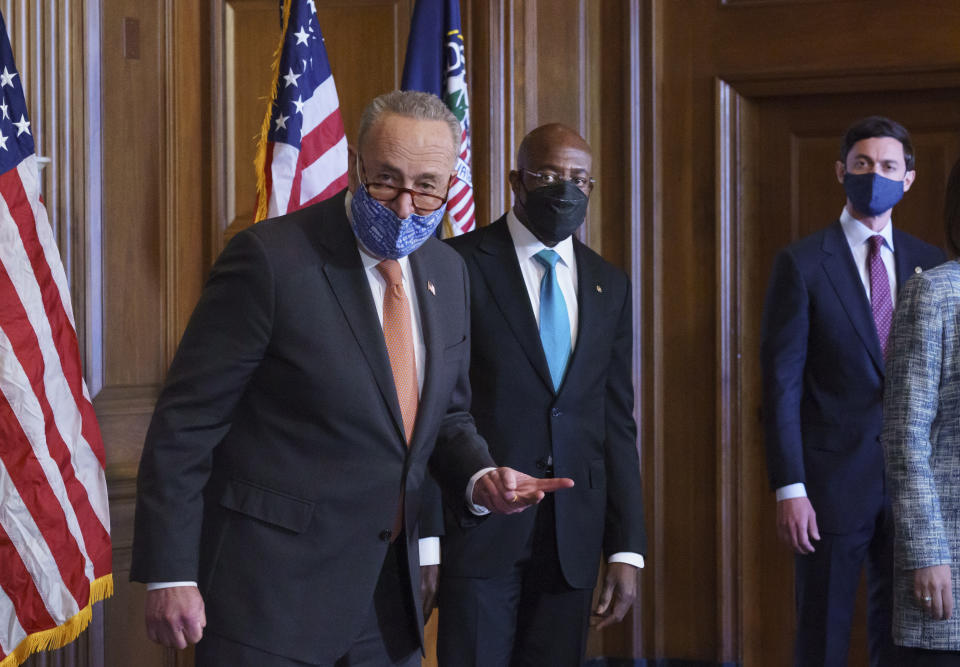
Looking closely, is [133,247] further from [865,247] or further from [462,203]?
[865,247]

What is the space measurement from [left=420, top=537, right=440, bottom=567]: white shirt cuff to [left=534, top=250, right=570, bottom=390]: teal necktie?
495mm

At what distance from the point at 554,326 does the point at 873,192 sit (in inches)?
48.6

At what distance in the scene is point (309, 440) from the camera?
1.82 metres

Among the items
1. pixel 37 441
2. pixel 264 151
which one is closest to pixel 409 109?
pixel 37 441

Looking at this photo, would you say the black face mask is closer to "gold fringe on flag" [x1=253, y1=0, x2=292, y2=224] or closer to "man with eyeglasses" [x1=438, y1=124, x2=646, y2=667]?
"man with eyeglasses" [x1=438, y1=124, x2=646, y2=667]

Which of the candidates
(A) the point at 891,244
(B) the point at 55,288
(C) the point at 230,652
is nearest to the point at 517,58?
(A) the point at 891,244

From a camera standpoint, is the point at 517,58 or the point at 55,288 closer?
the point at 55,288

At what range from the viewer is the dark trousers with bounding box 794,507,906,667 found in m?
3.16

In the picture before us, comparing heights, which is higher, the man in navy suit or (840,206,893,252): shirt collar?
(840,206,893,252): shirt collar

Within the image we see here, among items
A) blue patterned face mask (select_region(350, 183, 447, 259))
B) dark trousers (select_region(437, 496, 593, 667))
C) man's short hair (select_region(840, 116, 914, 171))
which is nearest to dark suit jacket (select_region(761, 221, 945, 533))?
man's short hair (select_region(840, 116, 914, 171))

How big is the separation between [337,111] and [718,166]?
160 cm

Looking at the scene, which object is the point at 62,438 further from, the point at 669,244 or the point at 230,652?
the point at 669,244

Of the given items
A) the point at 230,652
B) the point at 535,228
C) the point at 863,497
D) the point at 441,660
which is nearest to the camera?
the point at 230,652

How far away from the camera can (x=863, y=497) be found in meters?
3.18
